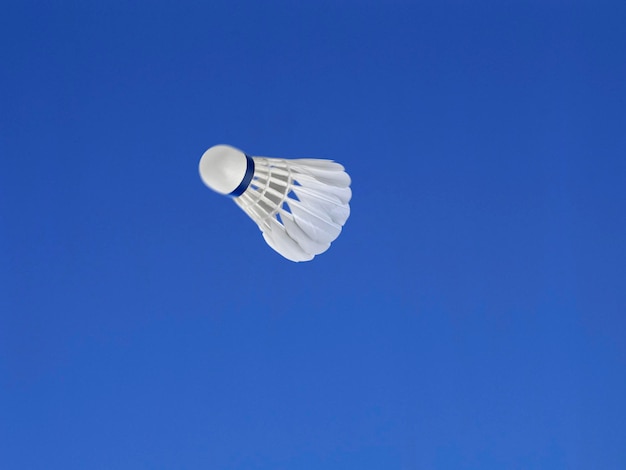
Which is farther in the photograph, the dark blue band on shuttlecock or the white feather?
the white feather

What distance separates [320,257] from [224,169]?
3.50ft

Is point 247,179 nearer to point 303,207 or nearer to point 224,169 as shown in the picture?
point 224,169

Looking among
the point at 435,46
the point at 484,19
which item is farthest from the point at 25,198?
the point at 484,19

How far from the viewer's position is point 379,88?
2393 mm

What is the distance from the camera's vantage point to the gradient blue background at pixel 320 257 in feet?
7.43

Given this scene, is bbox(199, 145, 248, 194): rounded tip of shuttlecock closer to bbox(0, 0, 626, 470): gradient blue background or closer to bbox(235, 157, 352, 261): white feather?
bbox(235, 157, 352, 261): white feather

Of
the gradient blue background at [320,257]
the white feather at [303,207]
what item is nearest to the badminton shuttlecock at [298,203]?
the white feather at [303,207]

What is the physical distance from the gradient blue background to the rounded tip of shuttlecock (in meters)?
1.03

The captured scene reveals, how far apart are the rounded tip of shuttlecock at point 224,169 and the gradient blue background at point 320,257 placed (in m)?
1.03

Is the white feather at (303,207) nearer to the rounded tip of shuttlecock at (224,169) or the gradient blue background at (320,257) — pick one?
the rounded tip of shuttlecock at (224,169)

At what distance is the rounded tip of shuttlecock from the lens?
1.28 metres

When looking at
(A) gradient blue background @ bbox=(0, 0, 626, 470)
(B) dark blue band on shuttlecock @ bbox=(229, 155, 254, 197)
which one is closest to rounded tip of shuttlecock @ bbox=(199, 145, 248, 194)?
(B) dark blue band on shuttlecock @ bbox=(229, 155, 254, 197)

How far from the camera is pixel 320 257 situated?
233 cm

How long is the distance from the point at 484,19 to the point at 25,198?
124 cm
